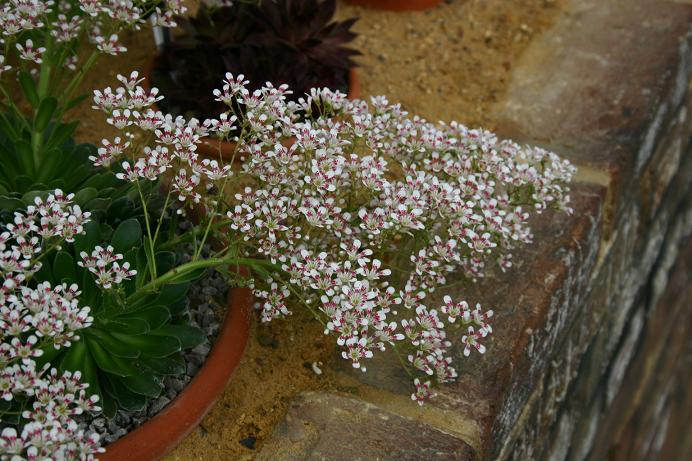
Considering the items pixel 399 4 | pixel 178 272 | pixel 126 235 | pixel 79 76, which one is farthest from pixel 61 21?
pixel 399 4

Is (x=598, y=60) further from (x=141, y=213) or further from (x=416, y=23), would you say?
(x=141, y=213)

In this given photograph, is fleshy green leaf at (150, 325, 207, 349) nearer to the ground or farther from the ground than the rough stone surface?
farther from the ground

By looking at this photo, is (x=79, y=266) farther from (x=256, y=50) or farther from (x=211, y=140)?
(x=256, y=50)


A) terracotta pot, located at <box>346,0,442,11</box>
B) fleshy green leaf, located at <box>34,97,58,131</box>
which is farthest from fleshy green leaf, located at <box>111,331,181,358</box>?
terracotta pot, located at <box>346,0,442,11</box>

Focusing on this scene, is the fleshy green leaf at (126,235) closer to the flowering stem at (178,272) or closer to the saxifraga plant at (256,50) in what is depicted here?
the flowering stem at (178,272)

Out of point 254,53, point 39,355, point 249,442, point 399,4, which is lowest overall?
point 249,442

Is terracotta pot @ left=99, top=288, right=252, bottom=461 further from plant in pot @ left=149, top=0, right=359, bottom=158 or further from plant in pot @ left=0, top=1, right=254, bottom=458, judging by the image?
plant in pot @ left=149, top=0, right=359, bottom=158

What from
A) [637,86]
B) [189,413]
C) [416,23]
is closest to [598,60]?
[637,86]
